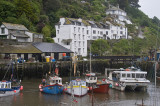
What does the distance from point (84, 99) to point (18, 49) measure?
69.5 feet

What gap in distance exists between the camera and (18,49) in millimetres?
48531

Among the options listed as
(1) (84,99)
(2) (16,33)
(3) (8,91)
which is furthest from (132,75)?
(2) (16,33)

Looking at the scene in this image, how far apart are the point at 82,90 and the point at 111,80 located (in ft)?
28.4

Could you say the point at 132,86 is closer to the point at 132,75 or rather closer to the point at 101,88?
the point at 132,75

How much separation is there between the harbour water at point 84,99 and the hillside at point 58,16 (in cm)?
3028

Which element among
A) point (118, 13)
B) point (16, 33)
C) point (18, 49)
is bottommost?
point (18, 49)

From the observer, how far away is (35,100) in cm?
3092

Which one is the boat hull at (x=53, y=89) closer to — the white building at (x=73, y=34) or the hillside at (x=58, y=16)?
the white building at (x=73, y=34)

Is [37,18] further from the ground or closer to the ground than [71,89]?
further from the ground

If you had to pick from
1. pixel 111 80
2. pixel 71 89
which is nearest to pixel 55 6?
pixel 111 80

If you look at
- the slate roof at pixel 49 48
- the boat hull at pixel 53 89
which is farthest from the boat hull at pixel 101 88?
the slate roof at pixel 49 48

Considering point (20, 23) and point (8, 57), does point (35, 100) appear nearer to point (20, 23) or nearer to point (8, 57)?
point (8, 57)

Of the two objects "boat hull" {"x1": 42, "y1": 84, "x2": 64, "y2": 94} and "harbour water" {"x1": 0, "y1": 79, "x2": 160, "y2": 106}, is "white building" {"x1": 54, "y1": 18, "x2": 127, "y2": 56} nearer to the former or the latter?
"harbour water" {"x1": 0, "y1": 79, "x2": 160, "y2": 106}

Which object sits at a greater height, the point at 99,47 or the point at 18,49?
the point at 99,47
